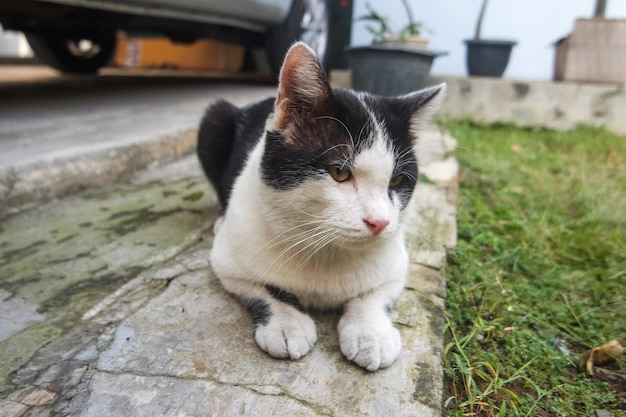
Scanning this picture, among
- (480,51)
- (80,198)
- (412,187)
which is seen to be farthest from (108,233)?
(480,51)

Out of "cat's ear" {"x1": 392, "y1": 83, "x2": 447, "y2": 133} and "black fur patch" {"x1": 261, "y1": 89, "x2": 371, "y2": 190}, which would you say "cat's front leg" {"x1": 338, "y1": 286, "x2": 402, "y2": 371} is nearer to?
"black fur patch" {"x1": 261, "y1": 89, "x2": 371, "y2": 190}

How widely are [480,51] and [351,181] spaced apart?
449 centimetres

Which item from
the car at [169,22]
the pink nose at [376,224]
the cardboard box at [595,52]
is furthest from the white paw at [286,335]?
the cardboard box at [595,52]

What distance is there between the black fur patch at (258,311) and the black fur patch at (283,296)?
44 millimetres

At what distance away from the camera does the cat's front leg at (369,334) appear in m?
1.23

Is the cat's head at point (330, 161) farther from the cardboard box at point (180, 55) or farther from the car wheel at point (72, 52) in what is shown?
the cardboard box at point (180, 55)

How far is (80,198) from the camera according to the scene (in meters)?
2.34

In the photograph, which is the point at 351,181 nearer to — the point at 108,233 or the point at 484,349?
the point at 484,349

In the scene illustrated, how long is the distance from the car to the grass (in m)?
1.55

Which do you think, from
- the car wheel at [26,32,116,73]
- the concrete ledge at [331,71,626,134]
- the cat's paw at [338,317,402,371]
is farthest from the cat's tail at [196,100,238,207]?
the car wheel at [26,32,116,73]

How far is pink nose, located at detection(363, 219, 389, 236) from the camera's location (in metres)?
1.19

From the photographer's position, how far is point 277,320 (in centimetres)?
133

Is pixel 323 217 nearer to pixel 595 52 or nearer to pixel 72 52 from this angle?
pixel 595 52

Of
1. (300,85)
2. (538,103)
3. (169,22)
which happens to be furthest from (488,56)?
(300,85)
